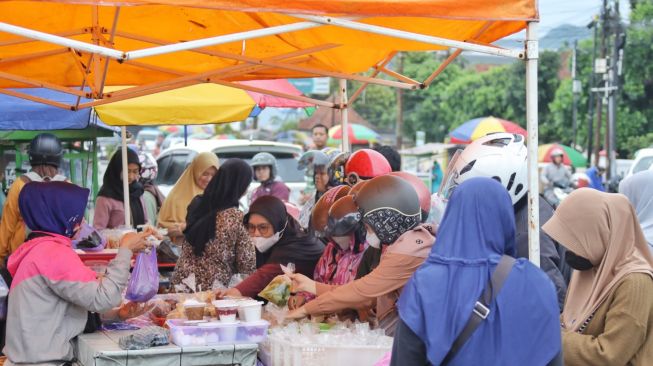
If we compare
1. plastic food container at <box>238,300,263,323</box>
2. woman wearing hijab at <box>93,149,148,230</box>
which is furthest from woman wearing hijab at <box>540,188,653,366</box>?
woman wearing hijab at <box>93,149,148,230</box>

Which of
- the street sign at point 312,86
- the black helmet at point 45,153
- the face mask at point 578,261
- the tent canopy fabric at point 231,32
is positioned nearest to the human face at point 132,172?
the black helmet at point 45,153

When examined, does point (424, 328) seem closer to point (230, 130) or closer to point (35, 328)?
point (35, 328)

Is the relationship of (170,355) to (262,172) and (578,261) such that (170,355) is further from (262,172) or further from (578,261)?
(262,172)

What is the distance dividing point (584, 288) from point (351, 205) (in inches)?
52.6

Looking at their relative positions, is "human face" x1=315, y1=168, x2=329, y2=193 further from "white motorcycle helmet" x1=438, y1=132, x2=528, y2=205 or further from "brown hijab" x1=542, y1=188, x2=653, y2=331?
"brown hijab" x1=542, y1=188, x2=653, y2=331

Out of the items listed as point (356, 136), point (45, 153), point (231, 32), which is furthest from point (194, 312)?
point (356, 136)

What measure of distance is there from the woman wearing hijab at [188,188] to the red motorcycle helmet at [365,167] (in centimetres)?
280

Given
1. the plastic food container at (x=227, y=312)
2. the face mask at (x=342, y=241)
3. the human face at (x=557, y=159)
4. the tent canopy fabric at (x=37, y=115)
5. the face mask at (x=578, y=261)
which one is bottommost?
the human face at (x=557, y=159)

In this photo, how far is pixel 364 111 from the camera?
5900cm

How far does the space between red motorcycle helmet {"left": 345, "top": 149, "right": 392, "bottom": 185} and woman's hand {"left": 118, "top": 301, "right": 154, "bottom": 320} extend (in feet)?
6.15

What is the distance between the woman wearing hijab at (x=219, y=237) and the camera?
21.2 feet

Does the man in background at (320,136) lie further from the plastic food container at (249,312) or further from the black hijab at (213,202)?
the plastic food container at (249,312)

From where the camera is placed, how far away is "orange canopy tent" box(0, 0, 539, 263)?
4.19 m

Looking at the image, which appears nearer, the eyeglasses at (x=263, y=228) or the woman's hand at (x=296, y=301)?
the woman's hand at (x=296, y=301)
